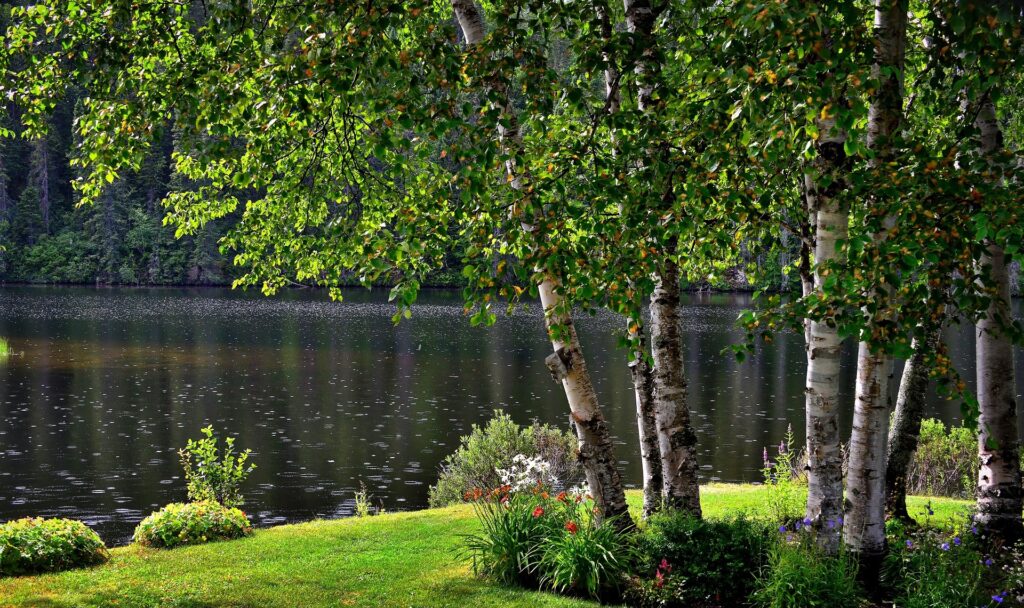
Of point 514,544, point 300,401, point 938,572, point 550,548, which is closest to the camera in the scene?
point 938,572

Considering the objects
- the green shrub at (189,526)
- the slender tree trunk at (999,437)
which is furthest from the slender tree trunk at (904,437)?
the green shrub at (189,526)

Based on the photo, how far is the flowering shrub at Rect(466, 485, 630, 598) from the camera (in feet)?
25.4

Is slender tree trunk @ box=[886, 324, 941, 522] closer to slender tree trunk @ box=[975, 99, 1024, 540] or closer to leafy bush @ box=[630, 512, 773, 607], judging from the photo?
slender tree trunk @ box=[975, 99, 1024, 540]

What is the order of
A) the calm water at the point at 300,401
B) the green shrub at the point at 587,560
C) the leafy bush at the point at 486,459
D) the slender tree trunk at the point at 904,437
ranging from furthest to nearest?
the calm water at the point at 300,401, the leafy bush at the point at 486,459, the slender tree trunk at the point at 904,437, the green shrub at the point at 587,560

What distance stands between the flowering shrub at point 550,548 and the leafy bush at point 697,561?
26cm

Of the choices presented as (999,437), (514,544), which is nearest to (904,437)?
(999,437)

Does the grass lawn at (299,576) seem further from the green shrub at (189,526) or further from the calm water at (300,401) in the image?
the calm water at (300,401)

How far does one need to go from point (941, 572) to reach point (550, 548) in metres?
3.24

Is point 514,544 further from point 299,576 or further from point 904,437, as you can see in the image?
point 904,437

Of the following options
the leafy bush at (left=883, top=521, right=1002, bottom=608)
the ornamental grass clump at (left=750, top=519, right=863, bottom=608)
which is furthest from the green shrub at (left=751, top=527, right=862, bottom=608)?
the leafy bush at (left=883, top=521, right=1002, bottom=608)

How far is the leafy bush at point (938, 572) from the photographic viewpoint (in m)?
6.92

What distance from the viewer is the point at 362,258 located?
5.21m

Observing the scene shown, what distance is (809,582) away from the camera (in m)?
6.93

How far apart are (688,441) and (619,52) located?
13.2 ft
